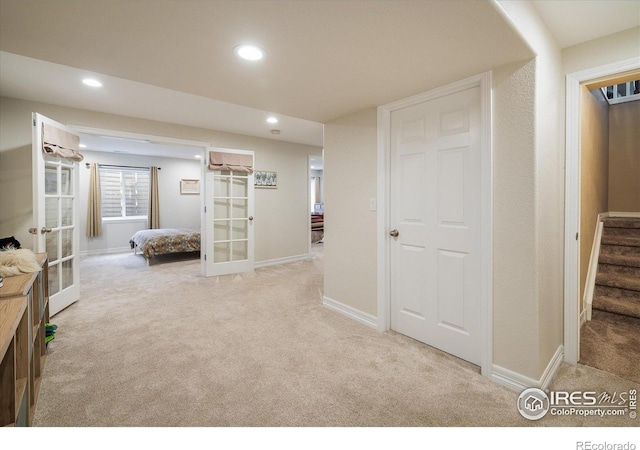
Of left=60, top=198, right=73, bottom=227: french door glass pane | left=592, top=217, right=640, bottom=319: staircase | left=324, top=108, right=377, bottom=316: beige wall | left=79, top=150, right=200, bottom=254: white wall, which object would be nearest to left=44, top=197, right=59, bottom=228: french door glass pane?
left=60, top=198, right=73, bottom=227: french door glass pane

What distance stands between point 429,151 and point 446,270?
2.98ft

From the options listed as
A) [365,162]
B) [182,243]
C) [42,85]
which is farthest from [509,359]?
[182,243]

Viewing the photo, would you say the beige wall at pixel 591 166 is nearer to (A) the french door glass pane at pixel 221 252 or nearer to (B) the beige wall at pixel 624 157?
(B) the beige wall at pixel 624 157

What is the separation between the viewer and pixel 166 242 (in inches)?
209

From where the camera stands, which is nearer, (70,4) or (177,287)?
(70,4)

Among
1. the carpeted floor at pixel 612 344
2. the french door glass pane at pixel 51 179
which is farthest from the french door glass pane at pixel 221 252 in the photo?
the carpeted floor at pixel 612 344

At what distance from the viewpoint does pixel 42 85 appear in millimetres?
2846

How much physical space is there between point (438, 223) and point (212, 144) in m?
3.75

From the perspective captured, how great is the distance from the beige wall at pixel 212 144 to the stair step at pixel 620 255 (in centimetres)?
436

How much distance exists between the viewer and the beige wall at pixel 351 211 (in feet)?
8.73

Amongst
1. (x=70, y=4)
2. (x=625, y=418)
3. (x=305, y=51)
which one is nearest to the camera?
(x=70, y=4)

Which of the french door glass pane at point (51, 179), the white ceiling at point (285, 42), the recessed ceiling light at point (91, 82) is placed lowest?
the french door glass pane at point (51, 179)
